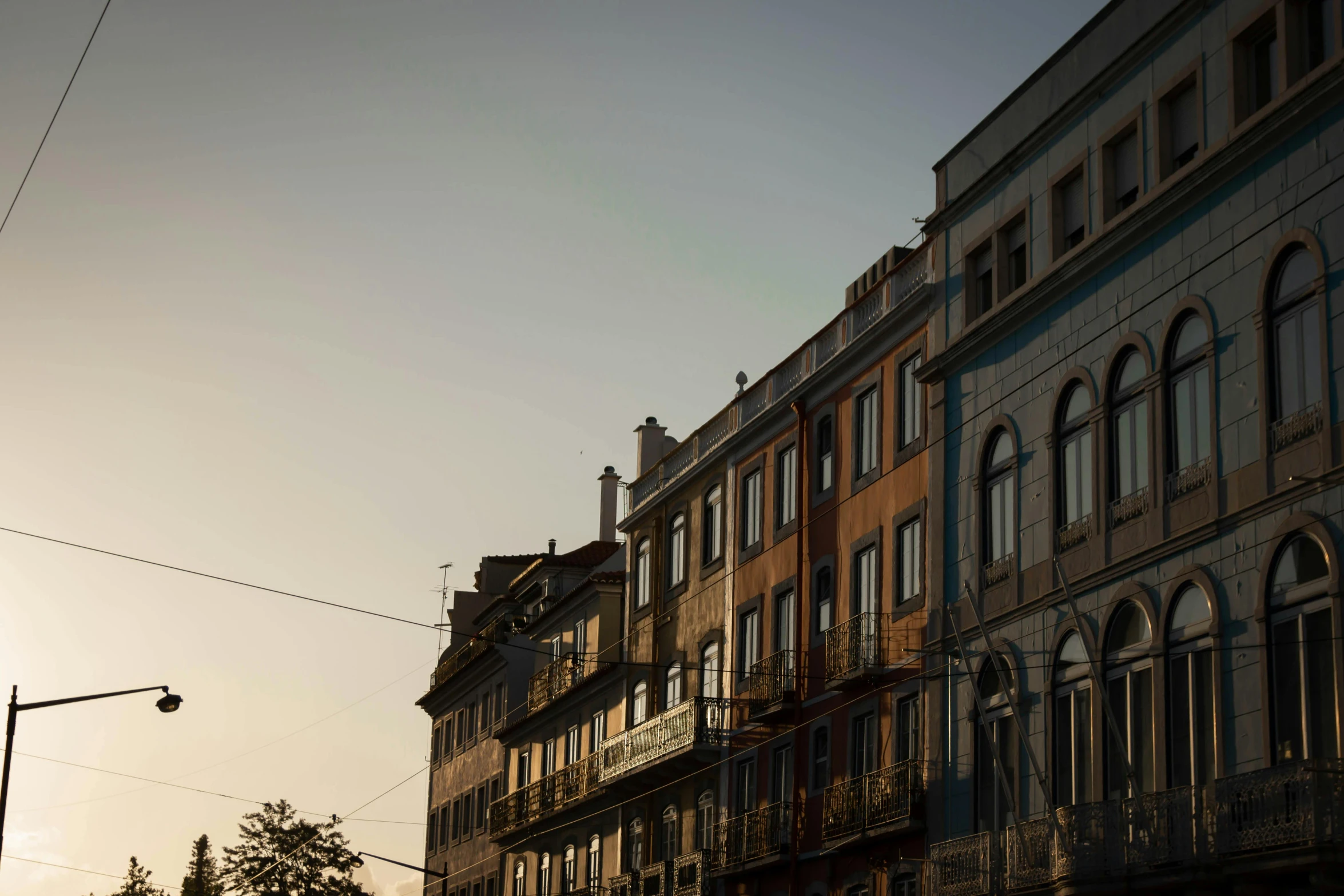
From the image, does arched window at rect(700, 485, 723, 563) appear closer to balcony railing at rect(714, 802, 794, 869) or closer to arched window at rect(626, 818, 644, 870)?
balcony railing at rect(714, 802, 794, 869)

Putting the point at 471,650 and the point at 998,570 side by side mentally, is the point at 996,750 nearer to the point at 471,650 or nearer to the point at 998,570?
the point at 998,570

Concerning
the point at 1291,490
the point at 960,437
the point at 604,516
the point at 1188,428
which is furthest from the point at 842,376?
the point at 604,516

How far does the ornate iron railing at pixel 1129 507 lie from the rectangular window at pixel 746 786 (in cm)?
1477

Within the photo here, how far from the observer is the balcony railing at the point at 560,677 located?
173 feet

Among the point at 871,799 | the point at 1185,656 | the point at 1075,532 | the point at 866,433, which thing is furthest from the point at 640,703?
the point at 1185,656

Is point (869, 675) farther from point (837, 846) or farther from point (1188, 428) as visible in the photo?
point (1188, 428)

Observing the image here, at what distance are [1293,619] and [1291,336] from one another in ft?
11.5

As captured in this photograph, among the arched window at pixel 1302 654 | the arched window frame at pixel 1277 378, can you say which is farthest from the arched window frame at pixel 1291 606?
the arched window frame at pixel 1277 378

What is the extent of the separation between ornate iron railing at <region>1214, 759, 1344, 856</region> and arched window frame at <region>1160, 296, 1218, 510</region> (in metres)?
4.26

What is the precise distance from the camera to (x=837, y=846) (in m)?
34.2

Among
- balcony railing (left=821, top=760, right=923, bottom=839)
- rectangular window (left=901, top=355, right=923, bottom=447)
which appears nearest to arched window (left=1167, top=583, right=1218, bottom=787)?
balcony railing (left=821, top=760, right=923, bottom=839)

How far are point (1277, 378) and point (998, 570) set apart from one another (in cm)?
775

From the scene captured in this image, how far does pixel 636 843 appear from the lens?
47.5 metres

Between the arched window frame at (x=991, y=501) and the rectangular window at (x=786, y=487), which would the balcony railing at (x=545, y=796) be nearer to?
the rectangular window at (x=786, y=487)
